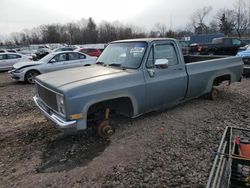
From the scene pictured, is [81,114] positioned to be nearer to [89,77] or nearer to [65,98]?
[65,98]

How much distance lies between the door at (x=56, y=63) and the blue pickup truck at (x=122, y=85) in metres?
6.07

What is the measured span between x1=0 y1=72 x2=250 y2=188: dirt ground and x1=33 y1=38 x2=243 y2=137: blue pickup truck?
1.35 ft

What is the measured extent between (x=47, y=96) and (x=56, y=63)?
23.7 feet

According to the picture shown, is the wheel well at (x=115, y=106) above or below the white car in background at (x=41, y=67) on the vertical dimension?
below

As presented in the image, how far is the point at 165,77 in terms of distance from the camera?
4828 mm

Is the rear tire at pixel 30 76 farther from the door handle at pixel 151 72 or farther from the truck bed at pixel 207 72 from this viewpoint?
the door handle at pixel 151 72

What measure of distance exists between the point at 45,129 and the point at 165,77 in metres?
2.83

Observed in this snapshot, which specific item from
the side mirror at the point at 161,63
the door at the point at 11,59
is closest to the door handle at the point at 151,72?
the side mirror at the point at 161,63

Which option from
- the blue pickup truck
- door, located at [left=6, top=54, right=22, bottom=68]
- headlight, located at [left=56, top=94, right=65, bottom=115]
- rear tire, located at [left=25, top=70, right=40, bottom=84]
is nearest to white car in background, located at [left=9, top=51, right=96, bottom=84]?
rear tire, located at [left=25, top=70, right=40, bottom=84]

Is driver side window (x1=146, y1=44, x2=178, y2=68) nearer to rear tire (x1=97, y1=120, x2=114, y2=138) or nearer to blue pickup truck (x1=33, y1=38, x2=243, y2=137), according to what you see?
blue pickup truck (x1=33, y1=38, x2=243, y2=137)

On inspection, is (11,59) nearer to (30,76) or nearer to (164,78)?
(30,76)

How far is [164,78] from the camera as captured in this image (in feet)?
15.8

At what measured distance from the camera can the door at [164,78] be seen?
460cm

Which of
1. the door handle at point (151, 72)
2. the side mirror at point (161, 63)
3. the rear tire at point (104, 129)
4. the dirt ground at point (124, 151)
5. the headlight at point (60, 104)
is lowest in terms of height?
the dirt ground at point (124, 151)
